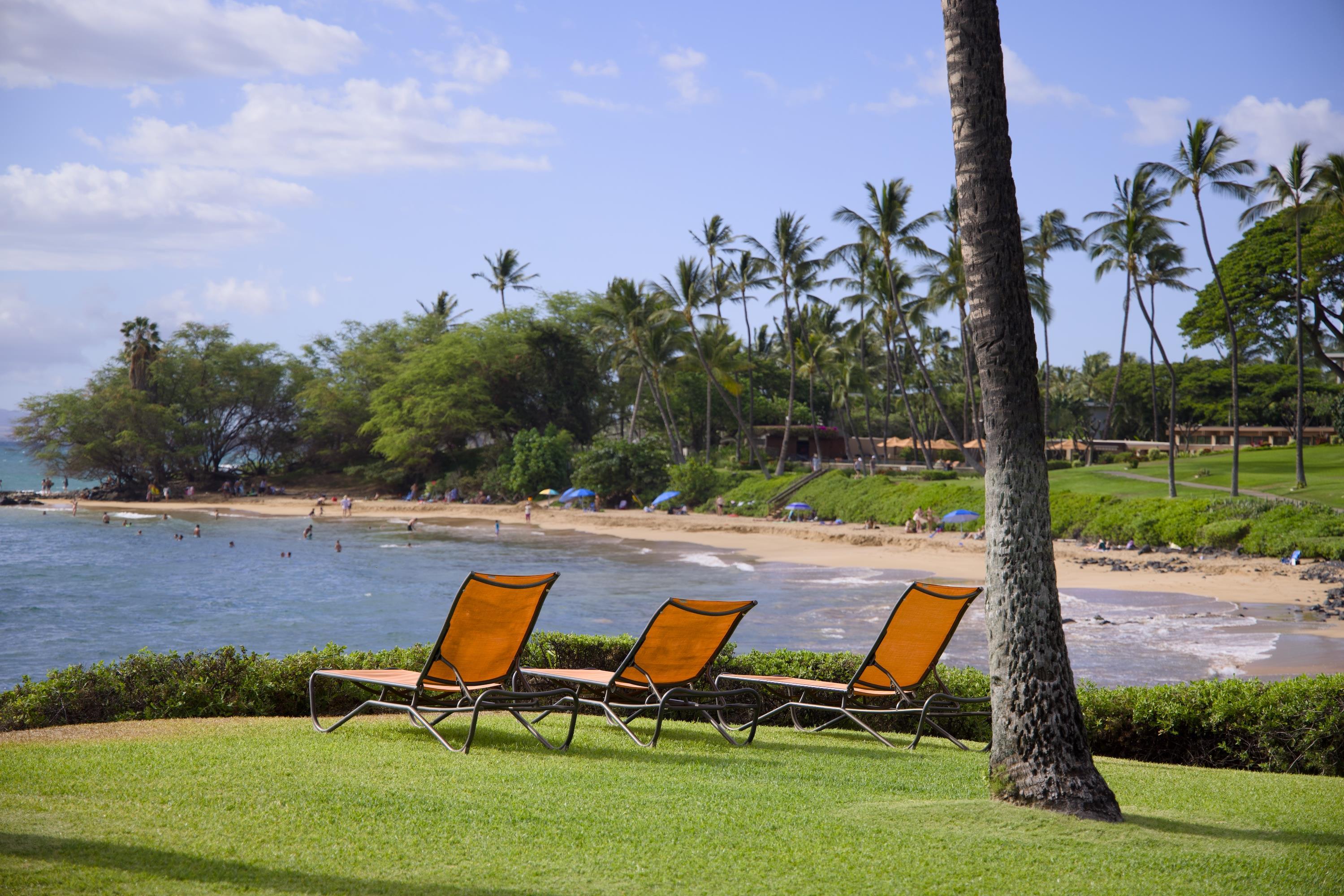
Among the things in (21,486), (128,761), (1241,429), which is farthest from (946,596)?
(21,486)

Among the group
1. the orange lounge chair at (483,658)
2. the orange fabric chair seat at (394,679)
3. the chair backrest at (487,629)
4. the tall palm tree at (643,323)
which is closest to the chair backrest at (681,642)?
the orange lounge chair at (483,658)

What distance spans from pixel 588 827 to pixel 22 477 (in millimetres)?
109973

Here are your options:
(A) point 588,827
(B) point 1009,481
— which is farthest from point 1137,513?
(A) point 588,827

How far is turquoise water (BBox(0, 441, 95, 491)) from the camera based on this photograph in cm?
7262

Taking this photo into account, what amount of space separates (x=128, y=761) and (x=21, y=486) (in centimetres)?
9285

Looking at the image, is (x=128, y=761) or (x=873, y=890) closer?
(x=873, y=890)

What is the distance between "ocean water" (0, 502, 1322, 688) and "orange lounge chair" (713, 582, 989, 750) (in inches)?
206

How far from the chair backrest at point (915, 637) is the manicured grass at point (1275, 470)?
77.9ft

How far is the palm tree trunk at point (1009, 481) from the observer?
12.7 ft

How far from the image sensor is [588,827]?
131 inches

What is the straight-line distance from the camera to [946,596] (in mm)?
5914

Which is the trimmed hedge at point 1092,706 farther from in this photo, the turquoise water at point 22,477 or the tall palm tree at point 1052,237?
the turquoise water at point 22,477

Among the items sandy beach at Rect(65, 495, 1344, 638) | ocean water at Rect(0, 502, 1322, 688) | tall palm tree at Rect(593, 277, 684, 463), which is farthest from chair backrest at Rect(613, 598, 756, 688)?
tall palm tree at Rect(593, 277, 684, 463)

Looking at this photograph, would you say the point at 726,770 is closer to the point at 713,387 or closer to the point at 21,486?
the point at 713,387
